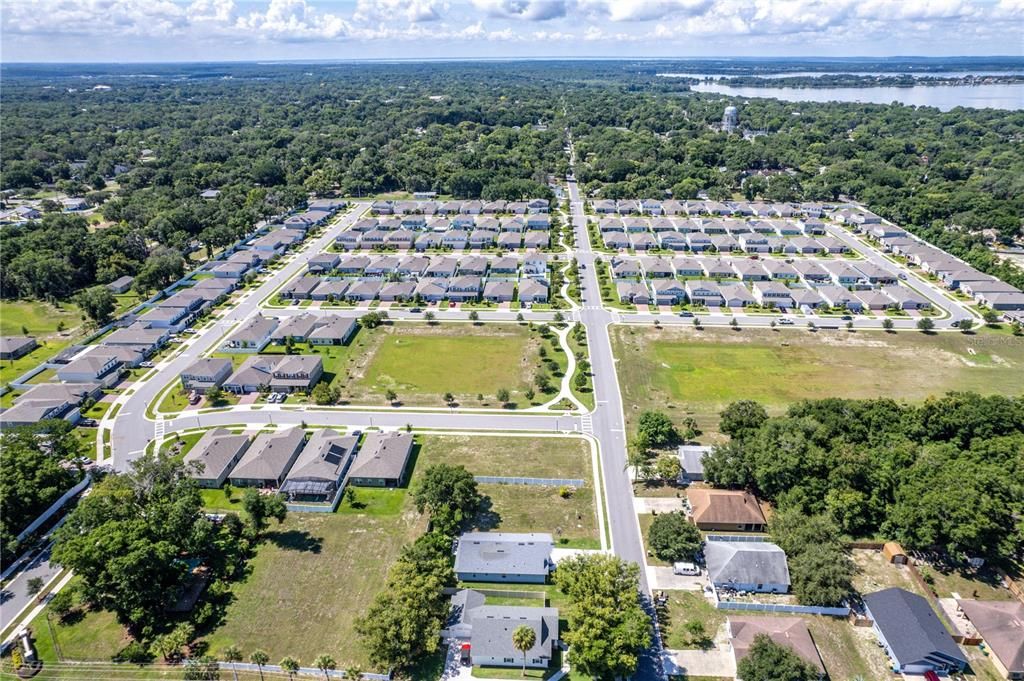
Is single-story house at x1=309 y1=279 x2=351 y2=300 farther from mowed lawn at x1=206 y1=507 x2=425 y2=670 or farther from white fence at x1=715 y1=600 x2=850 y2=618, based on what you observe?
white fence at x1=715 y1=600 x2=850 y2=618

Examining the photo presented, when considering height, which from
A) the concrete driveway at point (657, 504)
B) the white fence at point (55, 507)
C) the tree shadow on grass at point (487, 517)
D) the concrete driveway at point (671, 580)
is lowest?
the concrete driveway at point (671, 580)

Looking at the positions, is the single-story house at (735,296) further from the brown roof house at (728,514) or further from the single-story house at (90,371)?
the single-story house at (90,371)

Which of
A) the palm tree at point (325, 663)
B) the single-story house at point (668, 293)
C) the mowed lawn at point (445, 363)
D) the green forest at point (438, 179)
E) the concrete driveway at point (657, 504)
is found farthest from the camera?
the green forest at point (438, 179)

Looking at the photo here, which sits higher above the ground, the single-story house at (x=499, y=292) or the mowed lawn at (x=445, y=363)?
the single-story house at (x=499, y=292)

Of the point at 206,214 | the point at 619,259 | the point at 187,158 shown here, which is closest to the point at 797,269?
the point at 619,259

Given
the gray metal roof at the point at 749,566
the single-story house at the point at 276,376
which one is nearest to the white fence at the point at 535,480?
the gray metal roof at the point at 749,566

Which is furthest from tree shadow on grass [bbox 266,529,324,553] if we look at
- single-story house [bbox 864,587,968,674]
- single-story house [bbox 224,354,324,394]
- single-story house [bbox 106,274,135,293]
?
single-story house [bbox 106,274,135,293]

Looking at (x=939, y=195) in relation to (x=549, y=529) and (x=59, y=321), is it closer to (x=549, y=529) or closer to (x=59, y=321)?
(x=549, y=529)

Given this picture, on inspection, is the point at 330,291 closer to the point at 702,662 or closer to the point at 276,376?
the point at 276,376
